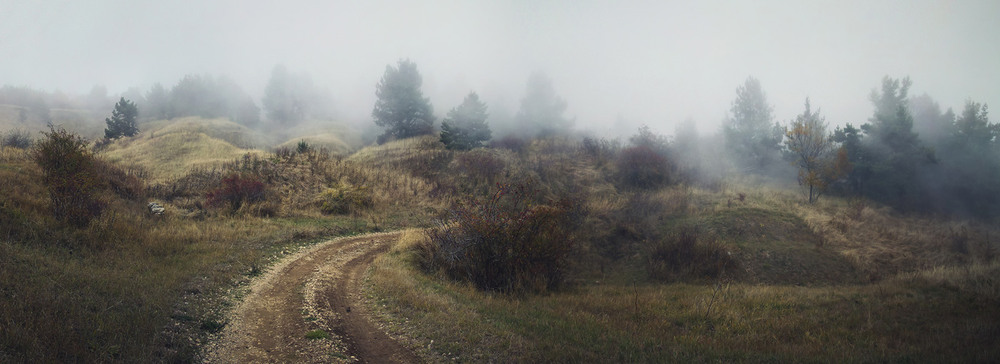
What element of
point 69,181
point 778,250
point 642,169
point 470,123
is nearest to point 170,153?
point 69,181

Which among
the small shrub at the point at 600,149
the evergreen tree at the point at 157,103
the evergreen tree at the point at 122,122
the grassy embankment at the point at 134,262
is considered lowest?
the grassy embankment at the point at 134,262

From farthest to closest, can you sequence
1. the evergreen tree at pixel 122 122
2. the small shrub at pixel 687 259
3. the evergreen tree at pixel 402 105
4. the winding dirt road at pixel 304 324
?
the evergreen tree at pixel 402 105, the evergreen tree at pixel 122 122, the small shrub at pixel 687 259, the winding dirt road at pixel 304 324

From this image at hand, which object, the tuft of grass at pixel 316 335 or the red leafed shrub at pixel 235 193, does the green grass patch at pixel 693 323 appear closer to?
the tuft of grass at pixel 316 335

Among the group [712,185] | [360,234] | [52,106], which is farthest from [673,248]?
[52,106]

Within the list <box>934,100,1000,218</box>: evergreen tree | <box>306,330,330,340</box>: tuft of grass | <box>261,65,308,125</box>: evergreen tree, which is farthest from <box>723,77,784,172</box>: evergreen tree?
<box>261,65,308,125</box>: evergreen tree

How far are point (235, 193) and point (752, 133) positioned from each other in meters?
49.4

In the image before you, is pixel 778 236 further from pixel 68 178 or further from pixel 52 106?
pixel 52 106

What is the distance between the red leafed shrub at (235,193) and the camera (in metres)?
17.2

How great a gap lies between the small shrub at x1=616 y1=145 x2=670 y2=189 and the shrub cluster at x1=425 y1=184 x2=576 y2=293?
21.0m

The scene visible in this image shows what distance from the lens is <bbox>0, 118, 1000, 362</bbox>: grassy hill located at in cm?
534

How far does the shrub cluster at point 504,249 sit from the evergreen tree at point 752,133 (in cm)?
4057

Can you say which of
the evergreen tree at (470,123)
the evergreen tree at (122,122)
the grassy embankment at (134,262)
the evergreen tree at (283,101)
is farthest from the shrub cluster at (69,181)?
the evergreen tree at (283,101)

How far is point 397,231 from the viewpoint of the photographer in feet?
58.0

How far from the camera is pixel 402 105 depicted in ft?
156
